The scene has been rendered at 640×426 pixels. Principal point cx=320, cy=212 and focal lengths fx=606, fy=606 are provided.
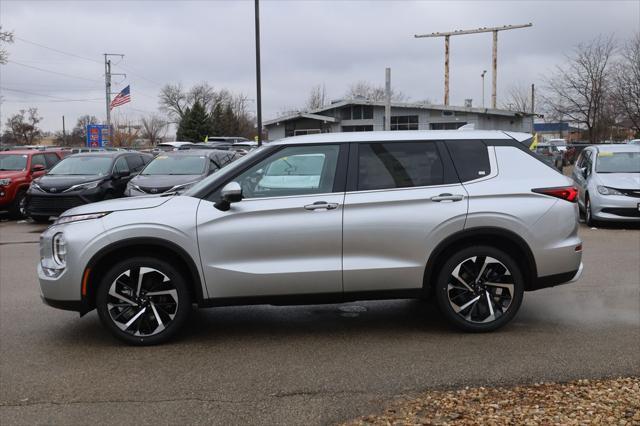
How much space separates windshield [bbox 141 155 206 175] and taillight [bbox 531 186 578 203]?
10.3 metres

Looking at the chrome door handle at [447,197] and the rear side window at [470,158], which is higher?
the rear side window at [470,158]

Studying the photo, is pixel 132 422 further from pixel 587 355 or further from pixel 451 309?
pixel 587 355

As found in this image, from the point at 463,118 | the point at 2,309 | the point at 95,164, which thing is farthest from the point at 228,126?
the point at 2,309

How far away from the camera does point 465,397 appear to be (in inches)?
153

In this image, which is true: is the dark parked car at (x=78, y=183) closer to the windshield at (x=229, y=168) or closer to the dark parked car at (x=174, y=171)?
the dark parked car at (x=174, y=171)

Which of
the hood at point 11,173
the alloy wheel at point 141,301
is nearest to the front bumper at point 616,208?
the alloy wheel at point 141,301

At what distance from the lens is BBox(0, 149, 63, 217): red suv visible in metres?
15.5

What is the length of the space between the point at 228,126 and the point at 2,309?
228 ft

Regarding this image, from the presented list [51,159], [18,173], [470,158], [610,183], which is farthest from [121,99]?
[470,158]

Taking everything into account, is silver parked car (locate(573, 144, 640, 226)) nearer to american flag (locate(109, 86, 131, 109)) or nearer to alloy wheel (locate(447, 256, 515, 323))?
alloy wheel (locate(447, 256, 515, 323))

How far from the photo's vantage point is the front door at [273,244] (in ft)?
16.4

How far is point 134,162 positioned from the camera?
16656mm

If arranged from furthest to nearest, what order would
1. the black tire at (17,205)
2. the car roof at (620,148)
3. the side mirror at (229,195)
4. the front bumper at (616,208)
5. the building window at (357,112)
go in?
the building window at (357,112)
the black tire at (17,205)
the car roof at (620,148)
the front bumper at (616,208)
the side mirror at (229,195)

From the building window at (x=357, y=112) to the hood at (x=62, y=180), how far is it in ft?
104
